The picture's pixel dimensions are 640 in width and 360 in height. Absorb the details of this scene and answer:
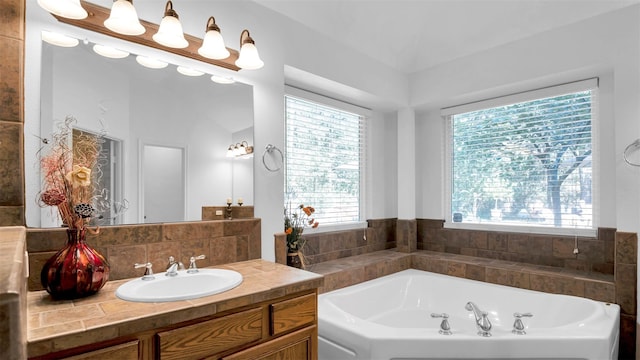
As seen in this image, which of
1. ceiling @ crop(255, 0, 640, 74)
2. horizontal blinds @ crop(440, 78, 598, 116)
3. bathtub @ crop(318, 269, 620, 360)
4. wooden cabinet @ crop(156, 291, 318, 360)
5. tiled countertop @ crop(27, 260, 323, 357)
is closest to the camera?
tiled countertop @ crop(27, 260, 323, 357)

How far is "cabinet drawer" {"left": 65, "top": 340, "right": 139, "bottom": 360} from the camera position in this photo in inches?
42.4

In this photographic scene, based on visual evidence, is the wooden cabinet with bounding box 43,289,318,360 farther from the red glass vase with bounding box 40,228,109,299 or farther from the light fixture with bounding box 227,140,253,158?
the light fixture with bounding box 227,140,253,158

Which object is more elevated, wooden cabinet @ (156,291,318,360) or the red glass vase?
the red glass vase

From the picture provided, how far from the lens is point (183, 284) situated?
173 cm

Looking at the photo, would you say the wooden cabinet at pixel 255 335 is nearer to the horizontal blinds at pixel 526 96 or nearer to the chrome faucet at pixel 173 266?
the chrome faucet at pixel 173 266

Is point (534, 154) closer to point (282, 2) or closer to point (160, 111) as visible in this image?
point (282, 2)

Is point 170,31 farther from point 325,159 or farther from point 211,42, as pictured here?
point 325,159

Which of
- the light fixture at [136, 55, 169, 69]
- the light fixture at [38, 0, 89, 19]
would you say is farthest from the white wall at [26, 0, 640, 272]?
the light fixture at [136, 55, 169, 69]

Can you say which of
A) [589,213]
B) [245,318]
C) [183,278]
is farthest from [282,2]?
[589,213]

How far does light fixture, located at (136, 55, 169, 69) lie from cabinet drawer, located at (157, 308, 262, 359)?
1362 millimetres

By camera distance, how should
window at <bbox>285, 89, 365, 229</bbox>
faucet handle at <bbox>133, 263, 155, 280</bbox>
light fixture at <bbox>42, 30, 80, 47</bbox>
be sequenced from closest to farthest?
light fixture at <bbox>42, 30, 80, 47</bbox> → faucet handle at <bbox>133, 263, 155, 280</bbox> → window at <bbox>285, 89, 365, 229</bbox>

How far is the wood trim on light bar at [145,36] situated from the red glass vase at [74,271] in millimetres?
965

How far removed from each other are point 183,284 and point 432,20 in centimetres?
286

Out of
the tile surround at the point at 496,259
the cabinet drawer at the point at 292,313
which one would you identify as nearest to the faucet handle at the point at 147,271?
the cabinet drawer at the point at 292,313
